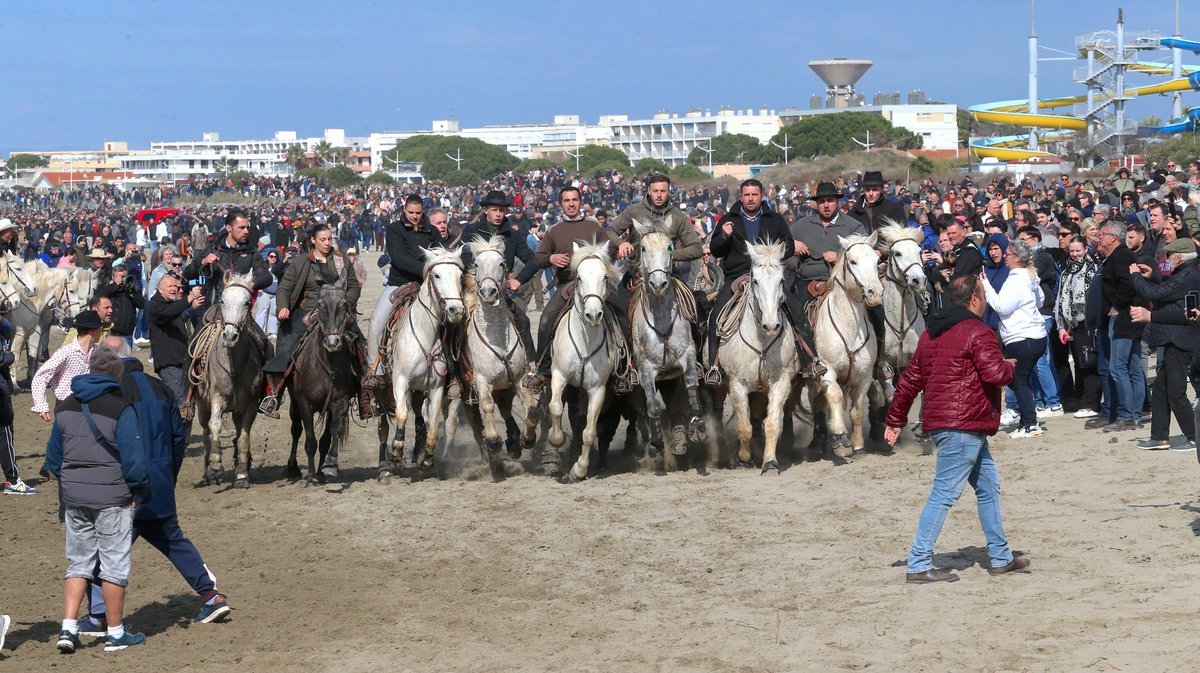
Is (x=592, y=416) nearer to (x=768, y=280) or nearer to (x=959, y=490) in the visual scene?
(x=768, y=280)

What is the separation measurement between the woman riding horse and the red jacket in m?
6.55

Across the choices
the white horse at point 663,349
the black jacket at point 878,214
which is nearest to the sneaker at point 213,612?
the white horse at point 663,349

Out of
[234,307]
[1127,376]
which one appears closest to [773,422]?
[1127,376]

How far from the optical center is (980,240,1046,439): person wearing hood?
44.8 feet

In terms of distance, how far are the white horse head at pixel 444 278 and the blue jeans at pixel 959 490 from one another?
5.08 metres

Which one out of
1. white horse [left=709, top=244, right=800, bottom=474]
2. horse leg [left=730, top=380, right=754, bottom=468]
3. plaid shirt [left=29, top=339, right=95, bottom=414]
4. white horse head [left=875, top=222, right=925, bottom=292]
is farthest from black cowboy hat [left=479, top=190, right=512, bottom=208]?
plaid shirt [left=29, top=339, right=95, bottom=414]

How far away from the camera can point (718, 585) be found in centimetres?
914

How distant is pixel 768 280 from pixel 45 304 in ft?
44.5

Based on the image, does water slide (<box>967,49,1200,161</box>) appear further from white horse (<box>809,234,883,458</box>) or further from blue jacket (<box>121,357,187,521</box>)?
blue jacket (<box>121,357,187,521</box>)

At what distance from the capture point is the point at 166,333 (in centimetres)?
1379

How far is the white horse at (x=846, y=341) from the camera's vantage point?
12.7 meters

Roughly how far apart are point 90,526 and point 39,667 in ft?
2.90

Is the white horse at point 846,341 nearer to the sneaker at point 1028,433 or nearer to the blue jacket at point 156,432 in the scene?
the sneaker at point 1028,433

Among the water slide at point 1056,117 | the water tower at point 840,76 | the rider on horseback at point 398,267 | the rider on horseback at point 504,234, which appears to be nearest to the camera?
the rider on horseback at point 398,267
